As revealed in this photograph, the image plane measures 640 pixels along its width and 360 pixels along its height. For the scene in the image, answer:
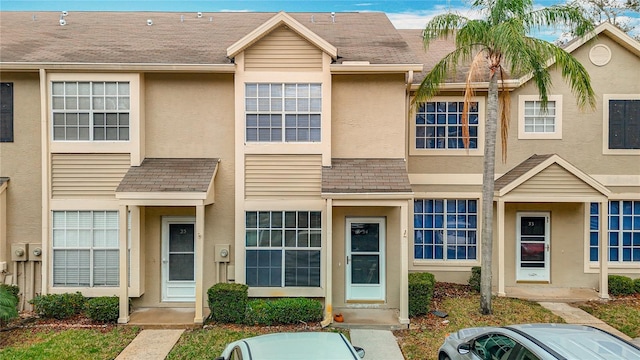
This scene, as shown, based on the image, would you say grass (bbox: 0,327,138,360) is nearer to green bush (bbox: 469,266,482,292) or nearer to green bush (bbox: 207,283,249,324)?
green bush (bbox: 207,283,249,324)

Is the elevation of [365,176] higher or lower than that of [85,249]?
higher

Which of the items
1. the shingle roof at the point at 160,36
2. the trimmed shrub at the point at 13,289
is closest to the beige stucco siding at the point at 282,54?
the shingle roof at the point at 160,36

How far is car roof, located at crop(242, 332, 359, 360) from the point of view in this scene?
4789mm

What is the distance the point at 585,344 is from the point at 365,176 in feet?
19.2

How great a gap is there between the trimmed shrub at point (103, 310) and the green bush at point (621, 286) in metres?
13.1

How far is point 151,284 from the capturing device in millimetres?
10711

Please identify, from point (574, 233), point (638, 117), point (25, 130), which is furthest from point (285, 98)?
point (638, 117)

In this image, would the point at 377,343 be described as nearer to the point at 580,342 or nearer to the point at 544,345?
the point at 544,345

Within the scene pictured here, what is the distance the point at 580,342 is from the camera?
5090 mm

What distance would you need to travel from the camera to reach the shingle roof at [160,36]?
10953 mm

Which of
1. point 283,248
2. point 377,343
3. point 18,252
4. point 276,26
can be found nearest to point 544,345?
point 377,343

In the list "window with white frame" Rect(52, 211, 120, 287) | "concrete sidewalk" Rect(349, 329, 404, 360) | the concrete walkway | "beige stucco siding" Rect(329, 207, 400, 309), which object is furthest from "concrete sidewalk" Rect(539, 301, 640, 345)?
"window with white frame" Rect(52, 211, 120, 287)

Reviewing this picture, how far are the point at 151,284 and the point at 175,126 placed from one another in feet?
13.3

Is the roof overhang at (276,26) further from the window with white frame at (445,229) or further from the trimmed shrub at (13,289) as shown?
the trimmed shrub at (13,289)
